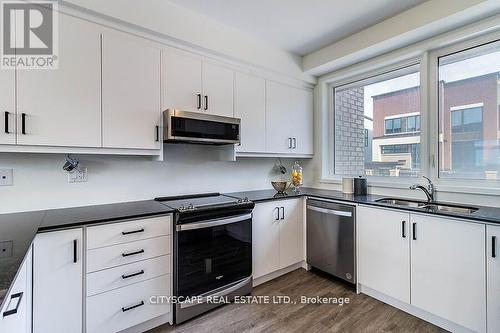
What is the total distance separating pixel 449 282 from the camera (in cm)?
181

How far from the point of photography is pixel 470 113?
7.24ft

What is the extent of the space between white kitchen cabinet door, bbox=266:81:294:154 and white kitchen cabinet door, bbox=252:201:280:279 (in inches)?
28.5

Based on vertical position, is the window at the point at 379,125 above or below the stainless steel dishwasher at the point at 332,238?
above

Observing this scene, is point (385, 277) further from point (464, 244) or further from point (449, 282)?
point (464, 244)

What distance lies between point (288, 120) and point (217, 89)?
103 cm

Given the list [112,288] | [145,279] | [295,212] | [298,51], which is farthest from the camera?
[298,51]

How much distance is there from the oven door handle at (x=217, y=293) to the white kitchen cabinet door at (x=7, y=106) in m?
1.61

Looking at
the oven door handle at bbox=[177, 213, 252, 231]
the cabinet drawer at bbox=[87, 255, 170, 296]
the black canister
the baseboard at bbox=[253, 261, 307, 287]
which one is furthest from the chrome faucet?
the cabinet drawer at bbox=[87, 255, 170, 296]

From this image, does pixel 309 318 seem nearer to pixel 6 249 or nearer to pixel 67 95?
pixel 6 249

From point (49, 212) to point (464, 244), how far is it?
2.96 metres

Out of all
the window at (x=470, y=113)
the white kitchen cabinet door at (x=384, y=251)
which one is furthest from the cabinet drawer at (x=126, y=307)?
the window at (x=470, y=113)

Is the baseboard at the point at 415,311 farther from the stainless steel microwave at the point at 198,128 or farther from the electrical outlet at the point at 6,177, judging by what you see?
the electrical outlet at the point at 6,177

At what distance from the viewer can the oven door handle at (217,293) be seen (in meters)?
1.93

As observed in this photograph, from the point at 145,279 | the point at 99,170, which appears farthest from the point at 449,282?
the point at 99,170
